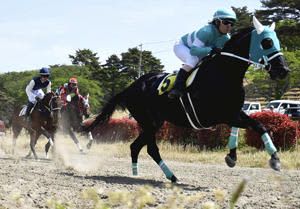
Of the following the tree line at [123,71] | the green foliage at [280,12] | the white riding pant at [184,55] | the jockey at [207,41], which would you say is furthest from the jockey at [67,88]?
the green foliage at [280,12]

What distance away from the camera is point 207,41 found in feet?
18.0

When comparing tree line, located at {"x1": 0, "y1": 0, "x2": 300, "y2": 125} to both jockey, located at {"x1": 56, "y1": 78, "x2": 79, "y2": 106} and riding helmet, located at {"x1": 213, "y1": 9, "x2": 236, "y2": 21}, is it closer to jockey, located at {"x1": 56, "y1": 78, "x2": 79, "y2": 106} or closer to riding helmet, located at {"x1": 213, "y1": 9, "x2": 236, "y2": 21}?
jockey, located at {"x1": 56, "y1": 78, "x2": 79, "y2": 106}

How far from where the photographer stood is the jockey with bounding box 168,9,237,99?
5340 millimetres

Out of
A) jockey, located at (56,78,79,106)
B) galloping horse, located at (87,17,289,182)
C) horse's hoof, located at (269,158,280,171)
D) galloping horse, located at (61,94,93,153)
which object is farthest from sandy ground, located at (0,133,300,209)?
galloping horse, located at (61,94,93,153)

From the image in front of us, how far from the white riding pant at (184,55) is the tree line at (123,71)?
17.5m

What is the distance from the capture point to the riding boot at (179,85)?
5.45 meters

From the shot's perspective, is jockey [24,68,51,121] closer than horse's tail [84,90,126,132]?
No

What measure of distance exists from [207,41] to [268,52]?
38.7 inches

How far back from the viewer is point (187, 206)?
12.5 feet

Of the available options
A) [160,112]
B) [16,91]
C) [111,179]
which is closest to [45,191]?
[111,179]

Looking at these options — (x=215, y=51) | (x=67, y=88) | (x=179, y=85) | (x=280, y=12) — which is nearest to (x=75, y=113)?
(x=67, y=88)

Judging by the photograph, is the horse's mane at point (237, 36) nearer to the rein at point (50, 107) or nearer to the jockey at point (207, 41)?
the jockey at point (207, 41)

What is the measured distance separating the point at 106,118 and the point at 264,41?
12.3 ft

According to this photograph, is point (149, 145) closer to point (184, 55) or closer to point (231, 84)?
point (184, 55)
